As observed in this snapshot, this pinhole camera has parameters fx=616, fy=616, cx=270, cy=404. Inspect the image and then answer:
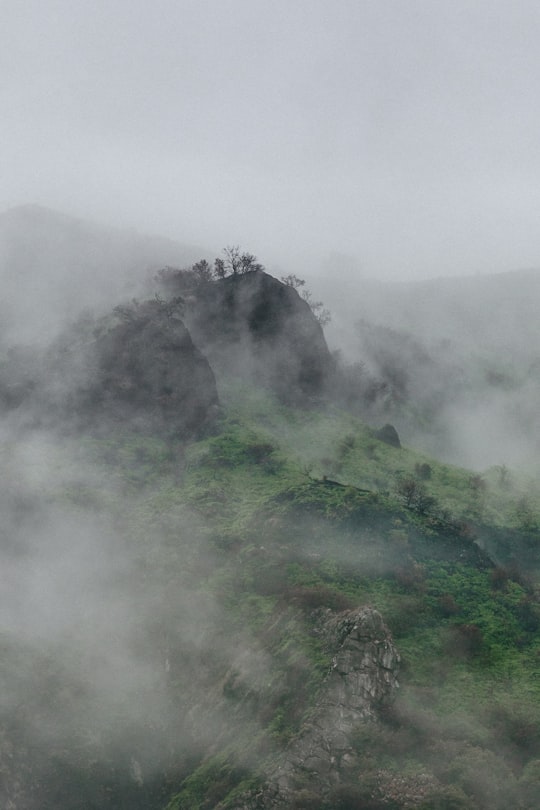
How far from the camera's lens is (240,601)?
45469mm

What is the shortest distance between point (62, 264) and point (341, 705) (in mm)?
104106

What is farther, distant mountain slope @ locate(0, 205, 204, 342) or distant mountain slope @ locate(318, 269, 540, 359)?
distant mountain slope @ locate(318, 269, 540, 359)

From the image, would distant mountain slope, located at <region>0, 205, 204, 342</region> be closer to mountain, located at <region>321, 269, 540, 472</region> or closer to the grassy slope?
the grassy slope

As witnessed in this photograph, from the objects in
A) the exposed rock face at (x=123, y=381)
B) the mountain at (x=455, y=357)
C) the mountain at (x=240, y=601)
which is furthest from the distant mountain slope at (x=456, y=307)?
the mountain at (x=240, y=601)

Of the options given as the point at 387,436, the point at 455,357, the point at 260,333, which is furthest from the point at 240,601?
the point at 455,357

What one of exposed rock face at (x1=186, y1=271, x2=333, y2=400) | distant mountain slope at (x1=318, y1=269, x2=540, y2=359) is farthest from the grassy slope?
distant mountain slope at (x1=318, y1=269, x2=540, y2=359)

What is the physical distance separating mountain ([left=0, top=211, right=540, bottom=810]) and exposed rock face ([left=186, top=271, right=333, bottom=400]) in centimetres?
545

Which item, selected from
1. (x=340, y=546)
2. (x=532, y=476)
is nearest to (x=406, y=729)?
(x=340, y=546)

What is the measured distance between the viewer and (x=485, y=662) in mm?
39312

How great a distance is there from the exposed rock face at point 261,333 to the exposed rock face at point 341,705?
47499 mm

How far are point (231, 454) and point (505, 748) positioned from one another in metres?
39.7

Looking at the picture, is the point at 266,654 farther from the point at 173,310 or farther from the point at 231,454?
the point at 173,310

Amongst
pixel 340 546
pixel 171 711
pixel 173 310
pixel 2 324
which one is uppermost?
pixel 173 310

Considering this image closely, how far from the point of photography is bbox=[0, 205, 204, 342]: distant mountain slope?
324 ft
